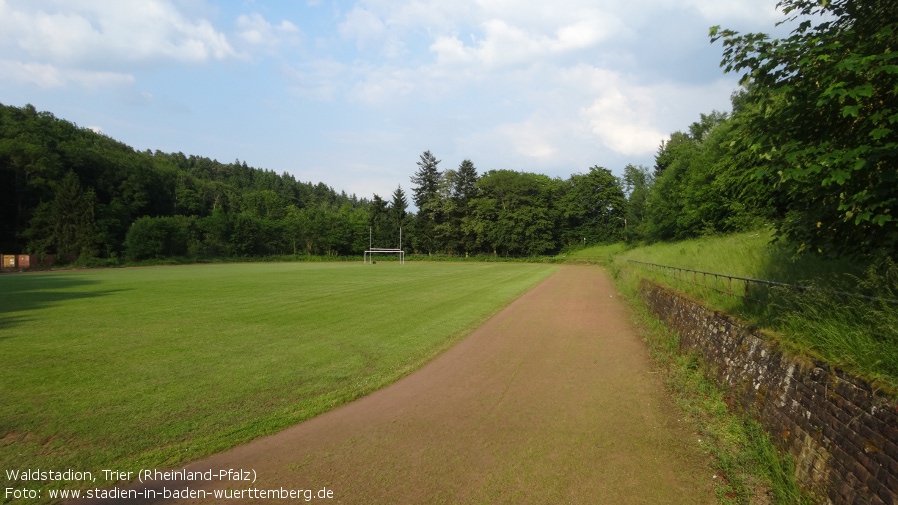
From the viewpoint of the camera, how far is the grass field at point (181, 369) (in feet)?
17.9

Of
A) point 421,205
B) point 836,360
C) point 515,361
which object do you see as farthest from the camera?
point 421,205

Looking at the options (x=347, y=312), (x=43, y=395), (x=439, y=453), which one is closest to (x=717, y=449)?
(x=439, y=453)

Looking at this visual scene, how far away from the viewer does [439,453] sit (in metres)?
5.06

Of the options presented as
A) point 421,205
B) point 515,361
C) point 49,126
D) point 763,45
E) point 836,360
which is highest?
point 49,126

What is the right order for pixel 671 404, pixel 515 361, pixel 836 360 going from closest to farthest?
1. pixel 836 360
2. pixel 671 404
3. pixel 515 361

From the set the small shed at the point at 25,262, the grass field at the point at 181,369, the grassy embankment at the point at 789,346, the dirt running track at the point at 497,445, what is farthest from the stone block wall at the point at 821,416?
the small shed at the point at 25,262

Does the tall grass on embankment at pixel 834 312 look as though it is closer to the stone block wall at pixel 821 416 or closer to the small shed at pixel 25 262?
the stone block wall at pixel 821 416

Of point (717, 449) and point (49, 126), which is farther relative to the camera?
point (49, 126)

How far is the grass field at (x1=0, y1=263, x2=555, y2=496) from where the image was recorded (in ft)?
17.9

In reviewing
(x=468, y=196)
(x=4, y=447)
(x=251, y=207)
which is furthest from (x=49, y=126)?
(x=4, y=447)

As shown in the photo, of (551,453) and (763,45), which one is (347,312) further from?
(763,45)

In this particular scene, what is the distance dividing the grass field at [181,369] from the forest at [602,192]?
672 cm

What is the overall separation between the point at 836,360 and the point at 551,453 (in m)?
2.79

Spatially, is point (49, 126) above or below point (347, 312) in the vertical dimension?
above
